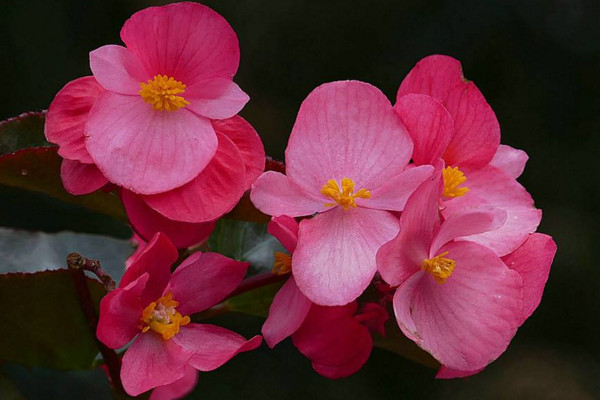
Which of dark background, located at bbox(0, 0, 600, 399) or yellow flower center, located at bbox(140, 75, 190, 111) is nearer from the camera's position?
yellow flower center, located at bbox(140, 75, 190, 111)

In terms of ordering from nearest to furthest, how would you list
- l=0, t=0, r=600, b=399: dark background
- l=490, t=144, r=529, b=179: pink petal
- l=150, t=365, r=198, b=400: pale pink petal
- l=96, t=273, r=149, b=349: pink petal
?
l=96, t=273, r=149, b=349: pink petal → l=490, t=144, r=529, b=179: pink petal → l=150, t=365, r=198, b=400: pale pink petal → l=0, t=0, r=600, b=399: dark background

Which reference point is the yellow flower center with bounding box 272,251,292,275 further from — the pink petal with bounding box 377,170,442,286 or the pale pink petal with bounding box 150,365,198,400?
the pale pink petal with bounding box 150,365,198,400

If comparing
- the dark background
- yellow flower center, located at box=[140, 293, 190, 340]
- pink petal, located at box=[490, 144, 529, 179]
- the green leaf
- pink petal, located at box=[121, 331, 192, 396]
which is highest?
pink petal, located at box=[490, 144, 529, 179]

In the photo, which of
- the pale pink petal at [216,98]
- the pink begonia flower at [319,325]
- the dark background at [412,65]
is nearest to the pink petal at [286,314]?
the pink begonia flower at [319,325]

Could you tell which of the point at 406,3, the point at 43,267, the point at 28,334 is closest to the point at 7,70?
the point at 406,3

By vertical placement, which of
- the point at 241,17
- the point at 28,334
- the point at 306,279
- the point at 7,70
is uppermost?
the point at 306,279

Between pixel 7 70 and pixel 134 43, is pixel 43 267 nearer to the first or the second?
pixel 134 43

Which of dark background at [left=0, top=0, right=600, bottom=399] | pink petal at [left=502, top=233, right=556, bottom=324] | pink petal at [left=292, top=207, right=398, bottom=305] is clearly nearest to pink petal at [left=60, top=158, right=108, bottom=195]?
pink petal at [left=292, top=207, right=398, bottom=305]
